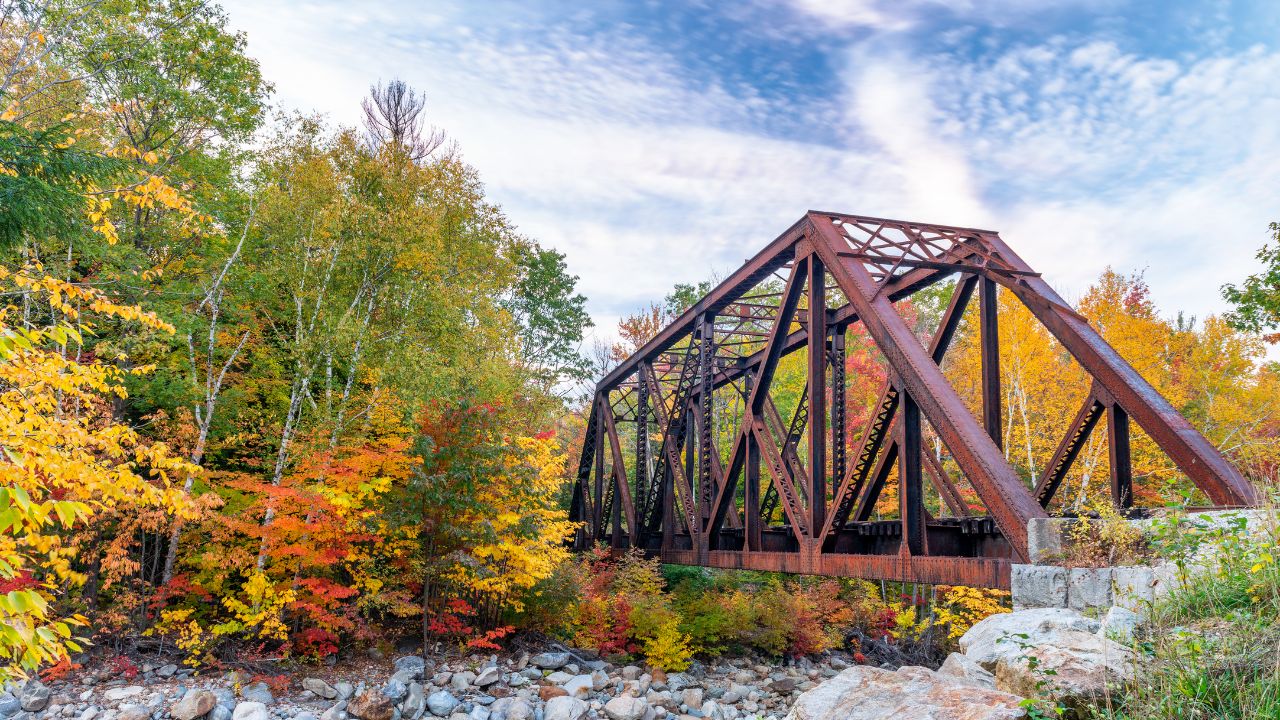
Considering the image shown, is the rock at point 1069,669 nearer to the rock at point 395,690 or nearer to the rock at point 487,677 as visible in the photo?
the rock at point 395,690

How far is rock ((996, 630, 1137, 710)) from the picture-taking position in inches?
163

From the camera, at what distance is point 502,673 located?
51.5 feet

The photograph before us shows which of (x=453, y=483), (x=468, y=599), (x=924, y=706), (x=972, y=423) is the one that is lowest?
(x=468, y=599)

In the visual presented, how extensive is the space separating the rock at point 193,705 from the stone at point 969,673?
39.9ft

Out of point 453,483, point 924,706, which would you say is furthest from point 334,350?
point 924,706

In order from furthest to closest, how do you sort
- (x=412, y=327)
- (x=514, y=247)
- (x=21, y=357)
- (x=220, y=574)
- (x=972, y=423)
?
(x=514, y=247)
(x=412, y=327)
(x=220, y=574)
(x=972, y=423)
(x=21, y=357)

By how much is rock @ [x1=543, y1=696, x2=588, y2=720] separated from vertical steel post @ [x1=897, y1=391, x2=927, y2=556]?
794 cm

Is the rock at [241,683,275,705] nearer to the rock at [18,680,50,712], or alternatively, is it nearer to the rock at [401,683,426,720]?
the rock at [401,683,426,720]

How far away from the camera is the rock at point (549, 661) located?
16.3 meters

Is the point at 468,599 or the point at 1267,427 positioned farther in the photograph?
the point at 1267,427

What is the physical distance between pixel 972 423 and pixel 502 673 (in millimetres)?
11471

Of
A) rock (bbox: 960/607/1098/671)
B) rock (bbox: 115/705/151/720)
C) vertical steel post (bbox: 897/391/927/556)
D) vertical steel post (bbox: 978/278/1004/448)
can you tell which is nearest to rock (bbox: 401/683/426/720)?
rock (bbox: 115/705/151/720)

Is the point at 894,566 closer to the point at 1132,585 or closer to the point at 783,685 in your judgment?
the point at 1132,585

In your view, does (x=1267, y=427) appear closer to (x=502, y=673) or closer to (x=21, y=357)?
(x=502, y=673)
